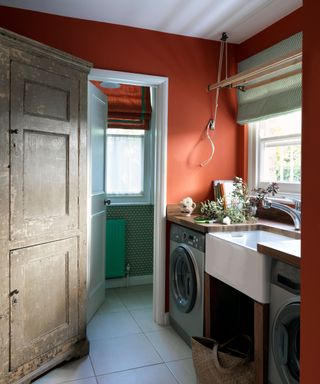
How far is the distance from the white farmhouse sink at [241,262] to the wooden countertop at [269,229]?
0.04 metres

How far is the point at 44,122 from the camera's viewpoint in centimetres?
215

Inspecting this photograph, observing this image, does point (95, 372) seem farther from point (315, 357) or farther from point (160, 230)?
point (315, 357)

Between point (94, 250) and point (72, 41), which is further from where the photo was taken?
point (94, 250)

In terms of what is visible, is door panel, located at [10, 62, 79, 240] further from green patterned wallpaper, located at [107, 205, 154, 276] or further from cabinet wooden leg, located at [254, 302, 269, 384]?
green patterned wallpaper, located at [107, 205, 154, 276]

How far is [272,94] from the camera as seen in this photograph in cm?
281

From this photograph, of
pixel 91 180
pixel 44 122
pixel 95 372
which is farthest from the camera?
pixel 91 180

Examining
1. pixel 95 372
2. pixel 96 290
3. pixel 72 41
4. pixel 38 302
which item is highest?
pixel 72 41

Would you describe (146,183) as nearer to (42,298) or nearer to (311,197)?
(42,298)

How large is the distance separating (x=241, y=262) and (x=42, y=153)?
137cm

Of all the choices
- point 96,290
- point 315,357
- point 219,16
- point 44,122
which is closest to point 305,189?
point 315,357

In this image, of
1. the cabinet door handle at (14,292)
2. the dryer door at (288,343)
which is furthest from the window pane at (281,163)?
the cabinet door handle at (14,292)

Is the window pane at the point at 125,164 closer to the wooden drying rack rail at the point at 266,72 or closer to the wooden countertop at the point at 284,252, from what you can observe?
the wooden drying rack rail at the point at 266,72

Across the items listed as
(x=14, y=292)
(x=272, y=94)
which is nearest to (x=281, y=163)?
(x=272, y=94)

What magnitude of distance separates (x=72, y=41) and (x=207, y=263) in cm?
199
